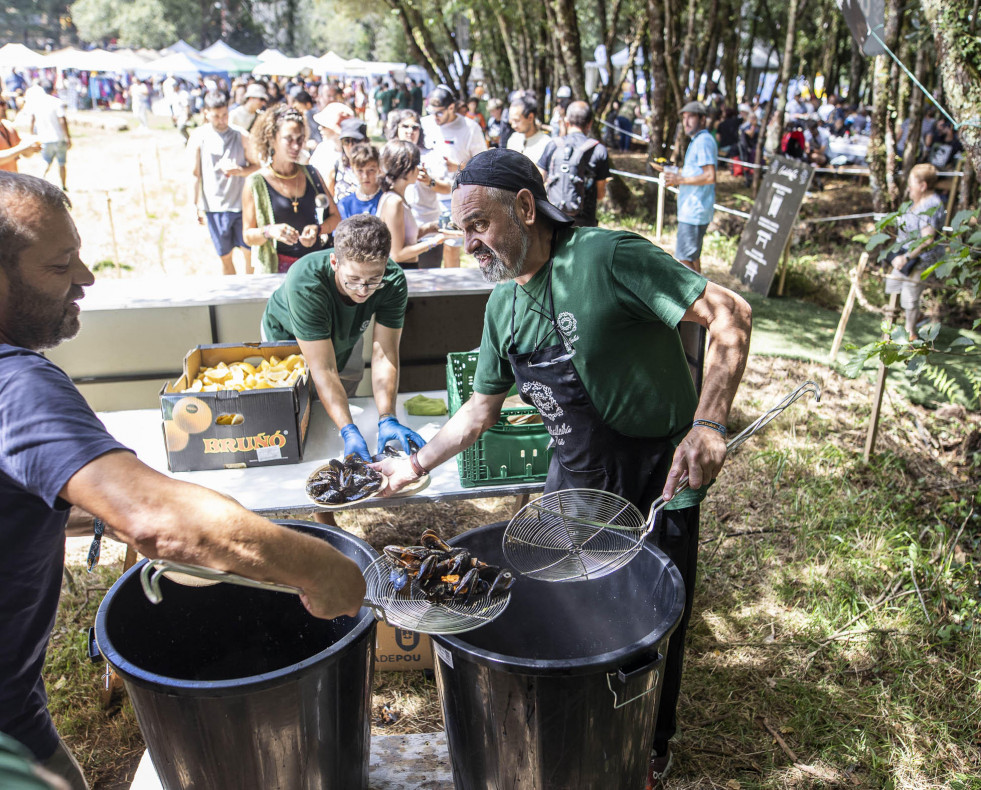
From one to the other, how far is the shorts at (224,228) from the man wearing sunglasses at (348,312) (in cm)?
373

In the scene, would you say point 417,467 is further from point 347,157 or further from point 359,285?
point 347,157

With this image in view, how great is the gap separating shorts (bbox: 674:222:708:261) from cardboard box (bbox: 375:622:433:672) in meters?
6.21

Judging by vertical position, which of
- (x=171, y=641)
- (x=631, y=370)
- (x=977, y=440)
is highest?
(x=631, y=370)

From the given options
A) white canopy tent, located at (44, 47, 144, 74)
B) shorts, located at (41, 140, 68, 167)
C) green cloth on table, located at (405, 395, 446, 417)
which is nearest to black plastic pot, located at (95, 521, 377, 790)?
green cloth on table, located at (405, 395, 446, 417)

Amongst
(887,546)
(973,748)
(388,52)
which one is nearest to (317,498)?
(973,748)

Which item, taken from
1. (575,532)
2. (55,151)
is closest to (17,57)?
(55,151)

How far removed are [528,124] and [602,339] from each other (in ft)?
21.7

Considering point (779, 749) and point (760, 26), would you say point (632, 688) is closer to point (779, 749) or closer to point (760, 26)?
point (779, 749)

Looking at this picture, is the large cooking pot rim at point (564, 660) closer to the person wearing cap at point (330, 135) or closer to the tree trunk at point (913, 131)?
the person wearing cap at point (330, 135)

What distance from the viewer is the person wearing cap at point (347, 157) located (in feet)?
20.4

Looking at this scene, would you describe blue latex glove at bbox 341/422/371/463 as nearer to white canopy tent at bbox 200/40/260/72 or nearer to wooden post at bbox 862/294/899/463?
wooden post at bbox 862/294/899/463

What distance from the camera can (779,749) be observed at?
3328mm

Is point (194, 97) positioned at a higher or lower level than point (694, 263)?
higher

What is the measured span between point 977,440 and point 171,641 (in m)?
5.66
